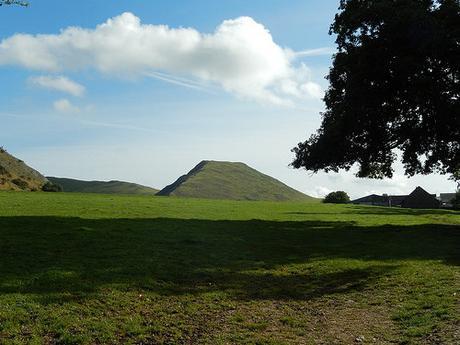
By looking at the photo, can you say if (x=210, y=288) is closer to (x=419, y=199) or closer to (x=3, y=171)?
(x=3, y=171)

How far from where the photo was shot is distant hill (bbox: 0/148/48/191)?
99.1 meters

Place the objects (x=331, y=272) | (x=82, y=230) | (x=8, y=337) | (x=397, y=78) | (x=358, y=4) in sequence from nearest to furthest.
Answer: (x=8, y=337) → (x=331, y=272) → (x=82, y=230) → (x=397, y=78) → (x=358, y=4)

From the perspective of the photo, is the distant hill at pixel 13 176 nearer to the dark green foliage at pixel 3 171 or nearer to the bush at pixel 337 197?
the dark green foliage at pixel 3 171

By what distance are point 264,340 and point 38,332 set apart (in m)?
4.86

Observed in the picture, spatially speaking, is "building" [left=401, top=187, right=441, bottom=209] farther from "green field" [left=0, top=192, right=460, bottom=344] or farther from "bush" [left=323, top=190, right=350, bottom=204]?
"green field" [left=0, top=192, right=460, bottom=344]

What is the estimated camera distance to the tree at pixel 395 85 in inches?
1202

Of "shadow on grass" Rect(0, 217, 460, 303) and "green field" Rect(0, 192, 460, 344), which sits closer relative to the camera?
"green field" Rect(0, 192, 460, 344)

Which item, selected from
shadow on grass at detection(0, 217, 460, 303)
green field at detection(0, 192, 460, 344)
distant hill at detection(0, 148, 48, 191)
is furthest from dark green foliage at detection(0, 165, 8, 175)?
green field at detection(0, 192, 460, 344)

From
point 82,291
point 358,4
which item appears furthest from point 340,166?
point 82,291

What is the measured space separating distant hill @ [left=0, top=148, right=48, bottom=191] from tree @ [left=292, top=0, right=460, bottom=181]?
76182mm

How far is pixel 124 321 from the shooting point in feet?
36.5

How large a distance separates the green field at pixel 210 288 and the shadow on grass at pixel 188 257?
0.06 m

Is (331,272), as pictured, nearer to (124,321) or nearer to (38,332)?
(124,321)

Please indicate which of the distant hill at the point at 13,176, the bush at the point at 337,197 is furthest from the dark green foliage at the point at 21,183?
the bush at the point at 337,197
